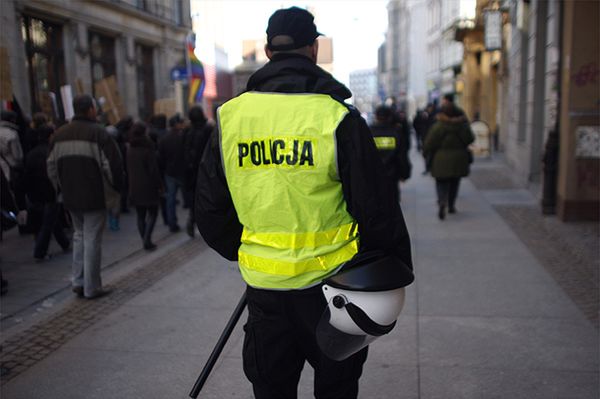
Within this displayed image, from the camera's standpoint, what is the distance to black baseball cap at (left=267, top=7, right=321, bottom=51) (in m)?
2.39

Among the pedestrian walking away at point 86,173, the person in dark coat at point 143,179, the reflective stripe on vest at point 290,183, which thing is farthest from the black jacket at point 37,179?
the reflective stripe on vest at point 290,183

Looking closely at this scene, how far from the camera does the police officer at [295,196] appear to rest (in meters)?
2.22

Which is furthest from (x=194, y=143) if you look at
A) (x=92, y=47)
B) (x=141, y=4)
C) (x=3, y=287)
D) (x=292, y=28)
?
(x=141, y=4)

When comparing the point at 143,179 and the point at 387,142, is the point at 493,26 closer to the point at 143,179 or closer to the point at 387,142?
the point at 387,142

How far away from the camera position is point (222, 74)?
3491 cm

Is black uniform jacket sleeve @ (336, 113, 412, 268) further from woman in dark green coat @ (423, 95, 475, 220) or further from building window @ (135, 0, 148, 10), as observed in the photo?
building window @ (135, 0, 148, 10)

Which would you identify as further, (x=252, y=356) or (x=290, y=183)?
(x=252, y=356)

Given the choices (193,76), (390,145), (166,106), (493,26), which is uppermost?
(493,26)

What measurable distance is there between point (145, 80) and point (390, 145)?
13278 mm

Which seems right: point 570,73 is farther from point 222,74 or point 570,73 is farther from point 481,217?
point 222,74

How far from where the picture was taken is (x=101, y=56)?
54.5 ft

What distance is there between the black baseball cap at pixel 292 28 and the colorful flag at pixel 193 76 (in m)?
13.7

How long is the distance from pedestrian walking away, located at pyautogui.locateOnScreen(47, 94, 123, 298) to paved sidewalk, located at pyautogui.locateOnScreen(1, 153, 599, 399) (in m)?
0.54

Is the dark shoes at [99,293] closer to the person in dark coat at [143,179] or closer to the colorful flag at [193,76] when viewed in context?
the person in dark coat at [143,179]
